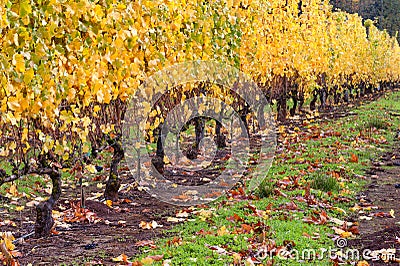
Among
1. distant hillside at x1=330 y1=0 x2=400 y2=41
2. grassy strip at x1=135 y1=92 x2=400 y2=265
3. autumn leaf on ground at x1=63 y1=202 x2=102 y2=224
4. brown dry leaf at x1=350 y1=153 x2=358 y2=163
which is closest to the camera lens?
grassy strip at x1=135 y1=92 x2=400 y2=265

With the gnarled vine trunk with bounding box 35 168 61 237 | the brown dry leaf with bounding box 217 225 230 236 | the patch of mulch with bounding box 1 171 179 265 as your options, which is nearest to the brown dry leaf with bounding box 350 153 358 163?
the patch of mulch with bounding box 1 171 179 265

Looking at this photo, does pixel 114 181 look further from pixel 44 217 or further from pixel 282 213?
pixel 282 213

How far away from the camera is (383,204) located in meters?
6.72

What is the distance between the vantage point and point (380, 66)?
28.2 metres

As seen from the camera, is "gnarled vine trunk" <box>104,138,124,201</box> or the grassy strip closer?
the grassy strip

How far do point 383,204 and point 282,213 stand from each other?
1.63 metres

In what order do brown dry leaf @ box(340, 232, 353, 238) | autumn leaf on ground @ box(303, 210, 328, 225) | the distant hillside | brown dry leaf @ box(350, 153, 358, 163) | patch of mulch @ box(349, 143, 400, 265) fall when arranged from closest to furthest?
1. patch of mulch @ box(349, 143, 400, 265)
2. brown dry leaf @ box(340, 232, 353, 238)
3. autumn leaf on ground @ box(303, 210, 328, 225)
4. brown dry leaf @ box(350, 153, 358, 163)
5. the distant hillside

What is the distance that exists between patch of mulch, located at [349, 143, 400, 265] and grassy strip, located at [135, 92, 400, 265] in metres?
0.20

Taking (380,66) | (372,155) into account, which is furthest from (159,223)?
(380,66)

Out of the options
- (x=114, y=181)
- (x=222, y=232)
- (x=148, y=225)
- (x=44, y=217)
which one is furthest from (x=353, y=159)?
(x=44, y=217)

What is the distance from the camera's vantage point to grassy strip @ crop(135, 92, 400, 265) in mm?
4500

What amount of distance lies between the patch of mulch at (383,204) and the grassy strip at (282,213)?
203mm

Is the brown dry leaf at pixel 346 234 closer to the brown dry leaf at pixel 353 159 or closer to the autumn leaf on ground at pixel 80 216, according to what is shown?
the autumn leaf on ground at pixel 80 216

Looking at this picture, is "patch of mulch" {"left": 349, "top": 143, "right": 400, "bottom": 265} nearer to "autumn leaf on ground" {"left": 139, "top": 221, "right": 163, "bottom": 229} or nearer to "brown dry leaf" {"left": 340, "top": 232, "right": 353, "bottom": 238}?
"brown dry leaf" {"left": 340, "top": 232, "right": 353, "bottom": 238}
